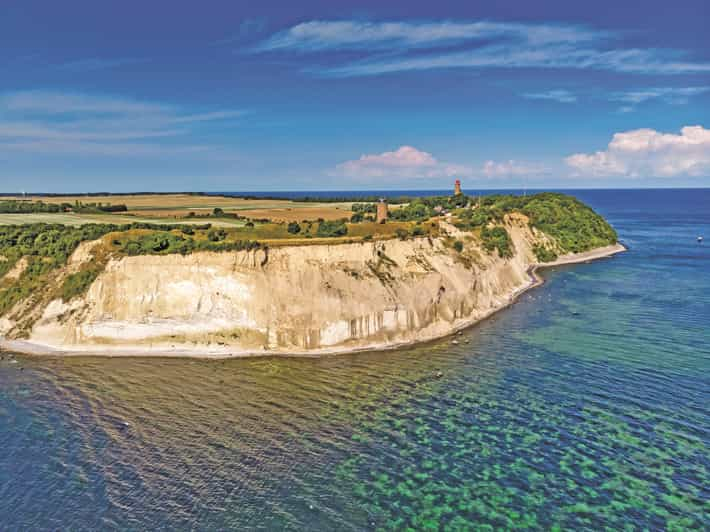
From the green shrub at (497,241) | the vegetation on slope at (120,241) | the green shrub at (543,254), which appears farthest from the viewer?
the green shrub at (543,254)

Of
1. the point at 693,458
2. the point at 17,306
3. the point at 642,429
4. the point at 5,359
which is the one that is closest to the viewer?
the point at 693,458

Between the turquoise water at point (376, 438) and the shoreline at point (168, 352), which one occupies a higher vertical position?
the shoreline at point (168, 352)

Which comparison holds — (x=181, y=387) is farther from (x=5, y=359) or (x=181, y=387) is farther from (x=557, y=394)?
(x=557, y=394)

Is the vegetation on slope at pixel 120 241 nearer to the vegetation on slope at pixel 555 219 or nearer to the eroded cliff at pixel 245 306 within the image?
the eroded cliff at pixel 245 306

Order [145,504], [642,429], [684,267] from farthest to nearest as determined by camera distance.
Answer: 1. [684,267]
2. [642,429]
3. [145,504]

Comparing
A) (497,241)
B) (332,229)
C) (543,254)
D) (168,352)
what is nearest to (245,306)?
(168,352)

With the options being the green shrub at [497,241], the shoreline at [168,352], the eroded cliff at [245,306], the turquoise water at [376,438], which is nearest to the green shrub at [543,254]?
the green shrub at [497,241]

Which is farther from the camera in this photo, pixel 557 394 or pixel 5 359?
pixel 5 359

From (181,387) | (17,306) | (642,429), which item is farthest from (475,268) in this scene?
(17,306)
